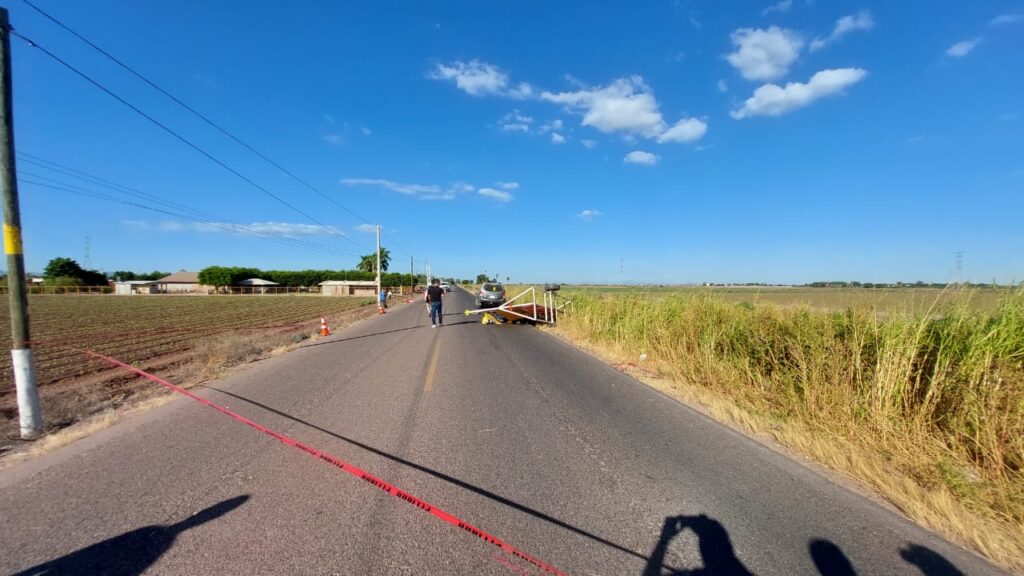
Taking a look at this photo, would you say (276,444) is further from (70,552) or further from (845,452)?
(845,452)

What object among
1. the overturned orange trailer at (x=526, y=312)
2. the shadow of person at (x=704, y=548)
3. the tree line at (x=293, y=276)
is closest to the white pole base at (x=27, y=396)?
the shadow of person at (x=704, y=548)

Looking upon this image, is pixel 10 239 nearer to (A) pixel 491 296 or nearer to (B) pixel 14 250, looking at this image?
(B) pixel 14 250

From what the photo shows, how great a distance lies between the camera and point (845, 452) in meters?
4.04

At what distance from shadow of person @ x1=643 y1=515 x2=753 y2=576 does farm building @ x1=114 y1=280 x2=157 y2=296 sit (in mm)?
108933

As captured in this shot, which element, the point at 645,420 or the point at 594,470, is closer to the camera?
the point at 594,470

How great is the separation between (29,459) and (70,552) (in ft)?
7.90

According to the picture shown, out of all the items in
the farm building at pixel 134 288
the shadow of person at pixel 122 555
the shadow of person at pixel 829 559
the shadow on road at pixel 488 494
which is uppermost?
the farm building at pixel 134 288

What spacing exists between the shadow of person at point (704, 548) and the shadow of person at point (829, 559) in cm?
48

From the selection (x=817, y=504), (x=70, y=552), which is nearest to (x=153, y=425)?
(x=70, y=552)

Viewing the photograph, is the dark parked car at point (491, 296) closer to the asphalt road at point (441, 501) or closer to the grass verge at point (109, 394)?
the grass verge at point (109, 394)

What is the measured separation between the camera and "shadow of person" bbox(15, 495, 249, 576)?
7.55 ft

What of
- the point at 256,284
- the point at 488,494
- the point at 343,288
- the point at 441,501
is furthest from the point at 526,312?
the point at 256,284

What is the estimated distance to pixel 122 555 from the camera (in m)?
2.43

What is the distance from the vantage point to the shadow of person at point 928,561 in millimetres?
2412
